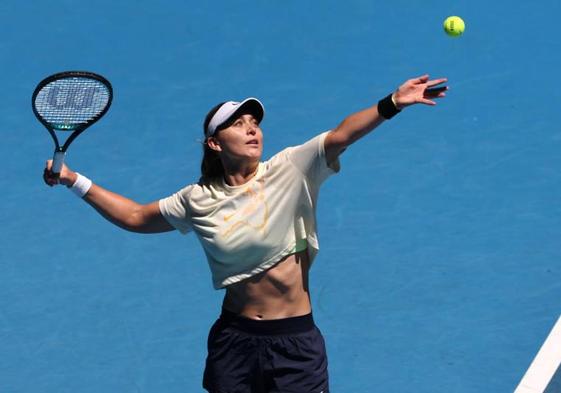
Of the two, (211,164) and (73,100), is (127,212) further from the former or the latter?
(73,100)

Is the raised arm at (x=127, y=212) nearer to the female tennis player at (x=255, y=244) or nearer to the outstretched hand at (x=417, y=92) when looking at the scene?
the female tennis player at (x=255, y=244)

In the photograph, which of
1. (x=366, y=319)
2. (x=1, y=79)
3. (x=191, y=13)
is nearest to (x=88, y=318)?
(x=366, y=319)

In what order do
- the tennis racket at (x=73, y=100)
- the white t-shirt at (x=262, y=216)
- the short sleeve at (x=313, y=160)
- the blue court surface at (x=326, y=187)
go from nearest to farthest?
1. the short sleeve at (x=313, y=160)
2. the white t-shirt at (x=262, y=216)
3. the tennis racket at (x=73, y=100)
4. the blue court surface at (x=326, y=187)

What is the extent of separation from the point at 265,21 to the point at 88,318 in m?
4.18

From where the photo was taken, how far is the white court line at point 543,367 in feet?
26.1

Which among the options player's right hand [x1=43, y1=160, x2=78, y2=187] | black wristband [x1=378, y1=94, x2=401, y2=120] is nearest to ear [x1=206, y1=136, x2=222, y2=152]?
player's right hand [x1=43, y1=160, x2=78, y2=187]

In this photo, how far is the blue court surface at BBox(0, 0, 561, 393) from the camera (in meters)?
8.46

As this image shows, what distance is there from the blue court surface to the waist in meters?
1.78

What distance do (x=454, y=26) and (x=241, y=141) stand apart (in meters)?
5.07

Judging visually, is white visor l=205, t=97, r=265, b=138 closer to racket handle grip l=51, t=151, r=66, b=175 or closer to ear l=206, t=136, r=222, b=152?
ear l=206, t=136, r=222, b=152

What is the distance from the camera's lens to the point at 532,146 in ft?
33.8

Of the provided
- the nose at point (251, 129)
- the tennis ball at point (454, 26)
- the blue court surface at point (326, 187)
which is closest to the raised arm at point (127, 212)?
the nose at point (251, 129)

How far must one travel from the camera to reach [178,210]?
6.59 metres

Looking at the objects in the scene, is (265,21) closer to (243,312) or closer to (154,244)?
(154,244)
